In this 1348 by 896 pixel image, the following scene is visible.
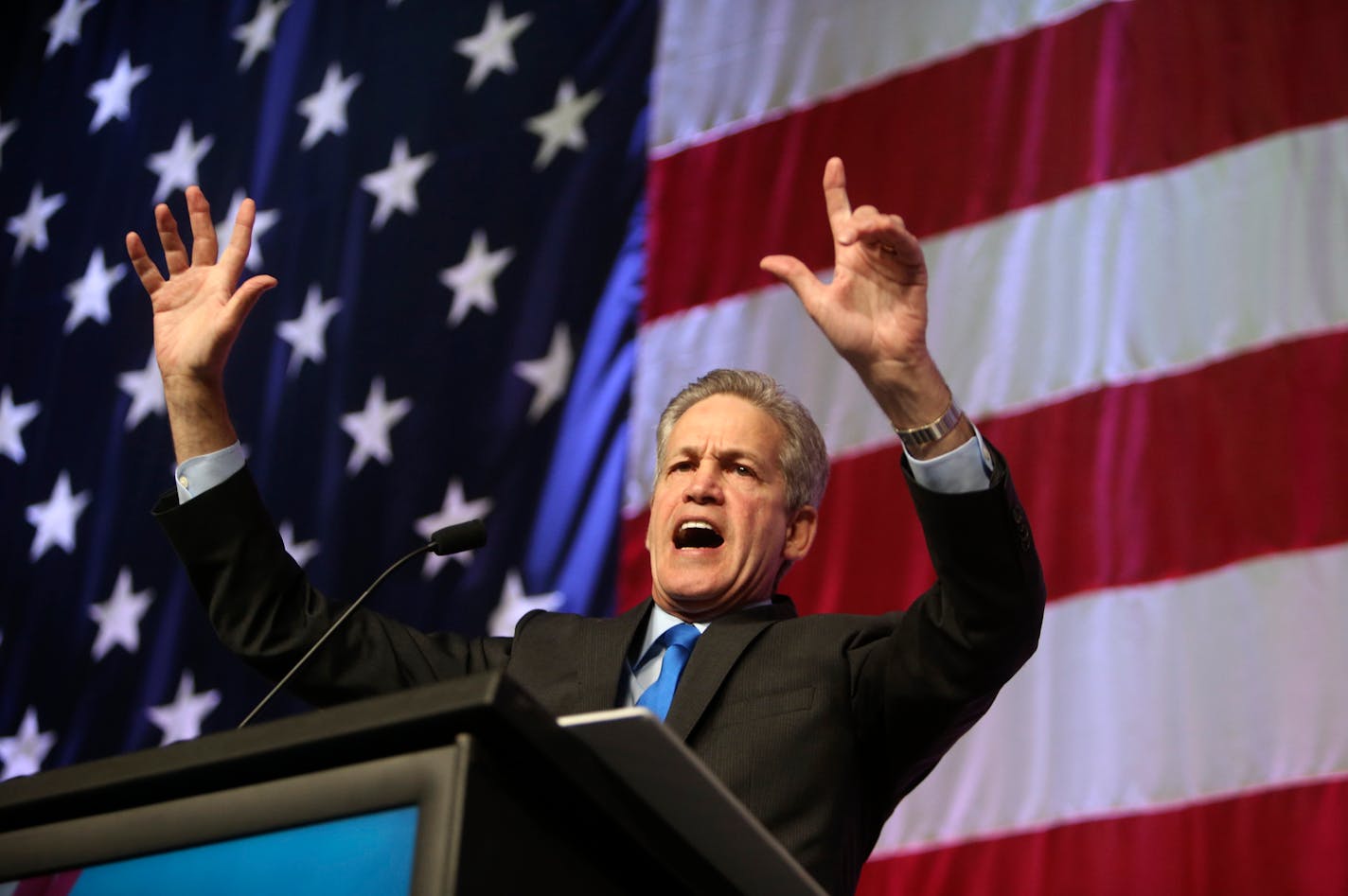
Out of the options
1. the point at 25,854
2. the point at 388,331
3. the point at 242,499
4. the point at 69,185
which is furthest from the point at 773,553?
the point at 69,185

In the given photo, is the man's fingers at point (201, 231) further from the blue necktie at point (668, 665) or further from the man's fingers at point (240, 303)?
the blue necktie at point (668, 665)

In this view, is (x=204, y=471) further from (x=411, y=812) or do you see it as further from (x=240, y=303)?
(x=411, y=812)

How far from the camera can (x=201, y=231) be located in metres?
1.94

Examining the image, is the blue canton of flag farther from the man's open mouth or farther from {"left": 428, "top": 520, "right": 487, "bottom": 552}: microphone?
{"left": 428, "top": 520, "right": 487, "bottom": 552}: microphone

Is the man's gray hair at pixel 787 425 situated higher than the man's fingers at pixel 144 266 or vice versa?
the man's fingers at pixel 144 266

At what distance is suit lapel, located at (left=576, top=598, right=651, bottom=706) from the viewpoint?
1717 millimetres

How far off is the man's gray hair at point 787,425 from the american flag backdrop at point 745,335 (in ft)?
2.30

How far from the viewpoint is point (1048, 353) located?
2.74m

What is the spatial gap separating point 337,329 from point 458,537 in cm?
223

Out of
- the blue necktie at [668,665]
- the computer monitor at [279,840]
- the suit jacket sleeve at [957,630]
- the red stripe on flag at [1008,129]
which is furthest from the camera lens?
the red stripe on flag at [1008,129]

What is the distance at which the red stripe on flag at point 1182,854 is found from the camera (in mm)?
2217

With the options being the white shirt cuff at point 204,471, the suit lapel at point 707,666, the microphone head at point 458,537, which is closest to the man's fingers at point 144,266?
the white shirt cuff at point 204,471

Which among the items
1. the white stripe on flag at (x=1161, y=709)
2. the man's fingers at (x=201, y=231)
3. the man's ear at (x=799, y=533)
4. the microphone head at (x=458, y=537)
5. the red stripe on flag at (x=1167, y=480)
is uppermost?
the man's fingers at (x=201, y=231)

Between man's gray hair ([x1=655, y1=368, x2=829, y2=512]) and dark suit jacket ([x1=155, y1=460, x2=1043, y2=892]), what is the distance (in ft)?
0.69
